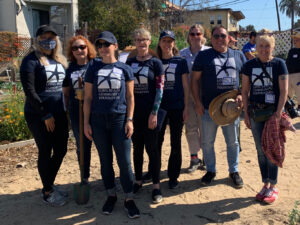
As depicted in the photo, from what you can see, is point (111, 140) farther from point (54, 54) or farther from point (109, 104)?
point (54, 54)

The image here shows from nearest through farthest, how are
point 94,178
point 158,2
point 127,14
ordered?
1. point 94,178
2. point 127,14
3. point 158,2

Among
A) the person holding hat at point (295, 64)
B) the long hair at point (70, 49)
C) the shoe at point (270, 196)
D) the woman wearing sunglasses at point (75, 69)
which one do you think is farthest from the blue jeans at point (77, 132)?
the person holding hat at point (295, 64)

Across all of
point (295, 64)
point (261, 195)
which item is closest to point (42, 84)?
point (261, 195)

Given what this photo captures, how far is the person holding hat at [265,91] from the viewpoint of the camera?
10.9 ft

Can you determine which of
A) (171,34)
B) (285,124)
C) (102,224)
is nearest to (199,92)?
(171,34)

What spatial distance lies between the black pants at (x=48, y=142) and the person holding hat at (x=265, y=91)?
7.23ft

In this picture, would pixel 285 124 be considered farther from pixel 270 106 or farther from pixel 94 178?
pixel 94 178

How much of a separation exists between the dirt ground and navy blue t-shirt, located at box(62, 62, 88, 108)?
4.25 feet

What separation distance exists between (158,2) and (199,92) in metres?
22.2

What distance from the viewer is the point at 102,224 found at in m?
3.27

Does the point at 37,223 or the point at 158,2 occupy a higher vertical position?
the point at 158,2

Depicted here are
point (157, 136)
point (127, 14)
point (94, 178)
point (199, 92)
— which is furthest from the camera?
point (127, 14)

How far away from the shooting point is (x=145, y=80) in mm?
3447

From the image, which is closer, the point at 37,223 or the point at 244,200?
the point at 37,223
